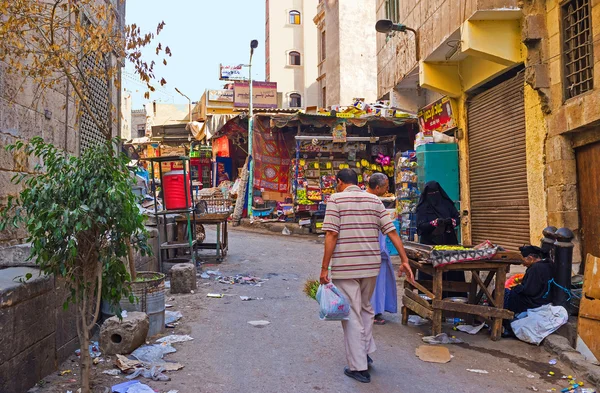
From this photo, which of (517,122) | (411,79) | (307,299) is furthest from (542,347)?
(411,79)

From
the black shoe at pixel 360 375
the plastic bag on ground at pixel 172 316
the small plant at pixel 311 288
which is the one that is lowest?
the black shoe at pixel 360 375

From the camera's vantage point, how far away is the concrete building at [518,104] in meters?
7.45

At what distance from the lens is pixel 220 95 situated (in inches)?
1251

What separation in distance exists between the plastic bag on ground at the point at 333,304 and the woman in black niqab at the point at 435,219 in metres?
2.71

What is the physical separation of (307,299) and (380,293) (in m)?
1.63

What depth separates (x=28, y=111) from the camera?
556cm

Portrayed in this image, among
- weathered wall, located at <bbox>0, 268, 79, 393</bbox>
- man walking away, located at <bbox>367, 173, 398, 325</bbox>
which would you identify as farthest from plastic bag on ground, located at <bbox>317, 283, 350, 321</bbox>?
weathered wall, located at <bbox>0, 268, 79, 393</bbox>

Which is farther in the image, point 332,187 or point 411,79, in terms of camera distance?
point 332,187

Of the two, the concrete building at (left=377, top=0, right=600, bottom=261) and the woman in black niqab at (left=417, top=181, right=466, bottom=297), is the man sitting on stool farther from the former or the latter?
the concrete building at (left=377, top=0, right=600, bottom=261)

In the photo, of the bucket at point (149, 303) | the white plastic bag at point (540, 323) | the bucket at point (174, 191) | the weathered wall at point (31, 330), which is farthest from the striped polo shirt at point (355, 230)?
the bucket at point (174, 191)

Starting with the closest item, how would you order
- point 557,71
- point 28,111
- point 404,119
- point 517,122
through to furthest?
point 28,111
point 557,71
point 517,122
point 404,119

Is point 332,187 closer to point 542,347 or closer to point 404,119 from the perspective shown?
point 404,119

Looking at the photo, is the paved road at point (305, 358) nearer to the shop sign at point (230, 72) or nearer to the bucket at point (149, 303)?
the bucket at point (149, 303)

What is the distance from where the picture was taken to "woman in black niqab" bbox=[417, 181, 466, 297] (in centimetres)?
644
